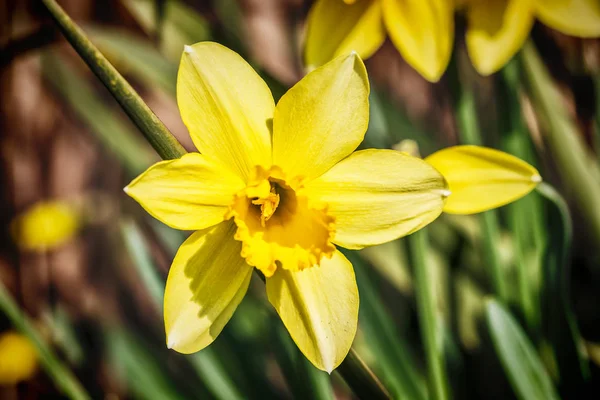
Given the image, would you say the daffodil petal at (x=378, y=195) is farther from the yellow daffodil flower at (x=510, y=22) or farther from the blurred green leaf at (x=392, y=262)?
the blurred green leaf at (x=392, y=262)

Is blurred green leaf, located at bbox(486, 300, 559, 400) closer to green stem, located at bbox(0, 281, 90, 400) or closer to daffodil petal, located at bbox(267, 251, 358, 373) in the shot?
daffodil petal, located at bbox(267, 251, 358, 373)

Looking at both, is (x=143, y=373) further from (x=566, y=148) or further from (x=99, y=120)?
(x=566, y=148)

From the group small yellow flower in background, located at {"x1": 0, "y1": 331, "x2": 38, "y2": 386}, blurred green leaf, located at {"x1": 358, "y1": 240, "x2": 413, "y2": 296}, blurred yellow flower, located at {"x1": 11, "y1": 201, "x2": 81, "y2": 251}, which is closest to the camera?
blurred green leaf, located at {"x1": 358, "y1": 240, "x2": 413, "y2": 296}

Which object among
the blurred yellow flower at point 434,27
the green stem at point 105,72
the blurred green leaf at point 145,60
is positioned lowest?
the blurred yellow flower at point 434,27

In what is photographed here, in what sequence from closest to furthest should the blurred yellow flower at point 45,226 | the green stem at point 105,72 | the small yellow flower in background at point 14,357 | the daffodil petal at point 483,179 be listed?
the green stem at point 105,72
the daffodil petal at point 483,179
the small yellow flower in background at point 14,357
the blurred yellow flower at point 45,226

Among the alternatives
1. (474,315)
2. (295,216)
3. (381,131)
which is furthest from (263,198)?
(474,315)

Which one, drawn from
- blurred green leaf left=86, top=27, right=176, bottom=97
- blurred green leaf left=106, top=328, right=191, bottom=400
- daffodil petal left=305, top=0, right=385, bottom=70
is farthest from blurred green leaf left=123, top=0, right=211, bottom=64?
blurred green leaf left=106, top=328, right=191, bottom=400

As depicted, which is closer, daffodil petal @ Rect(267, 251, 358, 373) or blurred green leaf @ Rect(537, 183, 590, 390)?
daffodil petal @ Rect(267, 251, 358, 373)

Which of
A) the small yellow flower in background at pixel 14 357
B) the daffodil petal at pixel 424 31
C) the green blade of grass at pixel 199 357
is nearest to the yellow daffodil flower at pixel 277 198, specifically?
the daffodil petal at pixel 424 31
